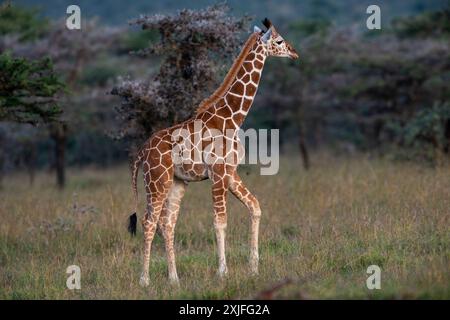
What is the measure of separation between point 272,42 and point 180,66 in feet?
11.9

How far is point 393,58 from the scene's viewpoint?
22.5 meters

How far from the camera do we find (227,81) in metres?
9.20

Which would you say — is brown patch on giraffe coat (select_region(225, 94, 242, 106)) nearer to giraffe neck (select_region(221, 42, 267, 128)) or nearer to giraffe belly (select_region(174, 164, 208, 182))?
giraffe neck (select_region(221, 42, 267, 128))

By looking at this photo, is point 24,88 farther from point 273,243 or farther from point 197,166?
point 273,243

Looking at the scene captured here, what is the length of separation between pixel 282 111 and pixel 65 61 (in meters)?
7.37

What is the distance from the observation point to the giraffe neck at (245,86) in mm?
9055

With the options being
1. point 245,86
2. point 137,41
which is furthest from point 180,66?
point 137,41

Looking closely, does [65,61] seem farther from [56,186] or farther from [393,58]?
[393,58]

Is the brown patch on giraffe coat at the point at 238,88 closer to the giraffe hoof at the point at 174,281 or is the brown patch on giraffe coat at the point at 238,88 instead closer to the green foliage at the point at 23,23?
the giraffe hoof at the point at 174,281

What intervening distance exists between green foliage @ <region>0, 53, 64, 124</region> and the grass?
1717mm

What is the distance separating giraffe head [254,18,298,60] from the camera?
930 centimetres

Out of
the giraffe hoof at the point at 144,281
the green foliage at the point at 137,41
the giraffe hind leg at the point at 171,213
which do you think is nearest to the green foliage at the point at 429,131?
the giraffe hind leg at the point at 171,213

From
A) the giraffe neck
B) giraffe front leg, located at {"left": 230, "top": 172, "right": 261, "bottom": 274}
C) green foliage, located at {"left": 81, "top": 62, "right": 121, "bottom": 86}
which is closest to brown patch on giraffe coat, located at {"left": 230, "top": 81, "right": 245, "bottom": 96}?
the giraffe neck

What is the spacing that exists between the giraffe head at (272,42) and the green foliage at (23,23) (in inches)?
543
